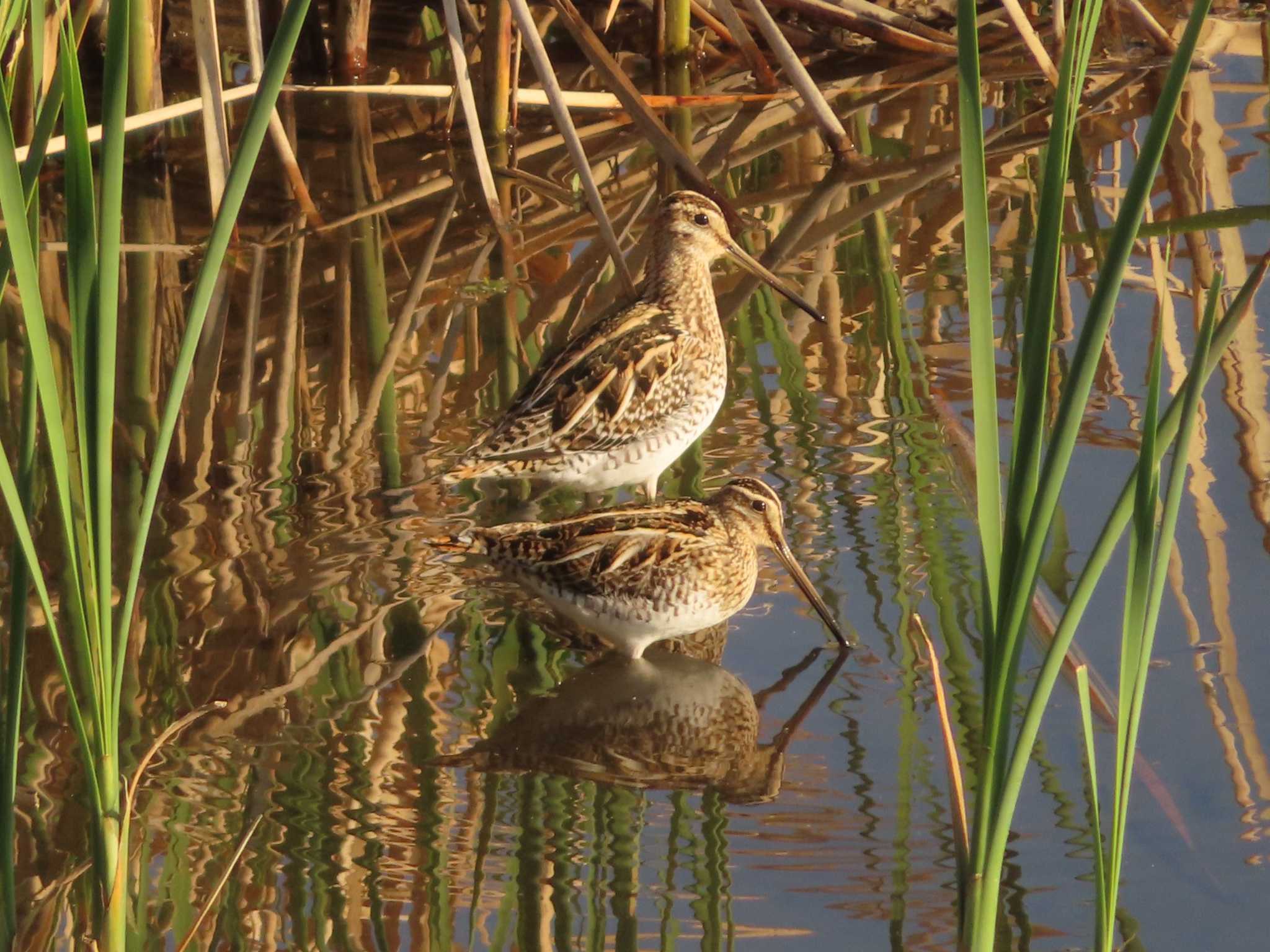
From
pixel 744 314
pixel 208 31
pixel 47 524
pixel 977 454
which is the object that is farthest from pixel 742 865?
pixel 208 31

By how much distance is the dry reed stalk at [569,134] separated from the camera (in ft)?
20.9

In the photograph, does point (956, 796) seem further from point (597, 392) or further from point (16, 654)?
point (597, 392)

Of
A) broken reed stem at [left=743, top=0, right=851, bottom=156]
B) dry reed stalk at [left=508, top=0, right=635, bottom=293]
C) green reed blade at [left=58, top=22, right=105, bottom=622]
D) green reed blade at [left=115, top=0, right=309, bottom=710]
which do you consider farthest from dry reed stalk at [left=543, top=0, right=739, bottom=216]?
green reed blade at [left=58, top=22, right=105, bottom=622]

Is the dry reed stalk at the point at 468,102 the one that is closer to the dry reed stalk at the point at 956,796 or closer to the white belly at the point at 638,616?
the white belly at the point at 638,616

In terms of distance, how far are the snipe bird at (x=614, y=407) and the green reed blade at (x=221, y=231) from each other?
2478mm

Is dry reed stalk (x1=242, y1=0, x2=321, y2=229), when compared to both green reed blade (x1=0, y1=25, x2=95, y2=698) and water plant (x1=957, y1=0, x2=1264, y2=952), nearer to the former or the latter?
green reed blade (x1=0, y1=25, x2=95, y2=698)

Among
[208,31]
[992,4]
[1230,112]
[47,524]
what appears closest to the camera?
[47,524]

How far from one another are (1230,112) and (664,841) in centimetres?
614

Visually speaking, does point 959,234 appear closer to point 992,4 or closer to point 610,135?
point 610,135

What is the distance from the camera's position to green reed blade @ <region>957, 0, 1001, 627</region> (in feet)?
7.46

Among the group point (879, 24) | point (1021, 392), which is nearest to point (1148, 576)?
point (1021, 392)

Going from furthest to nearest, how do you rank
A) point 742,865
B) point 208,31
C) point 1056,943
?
point 208,31
point 742,865
point 1056,943

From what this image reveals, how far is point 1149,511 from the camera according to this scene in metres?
2.31

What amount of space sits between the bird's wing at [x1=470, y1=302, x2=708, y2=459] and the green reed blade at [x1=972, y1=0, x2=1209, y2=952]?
2.82 m
